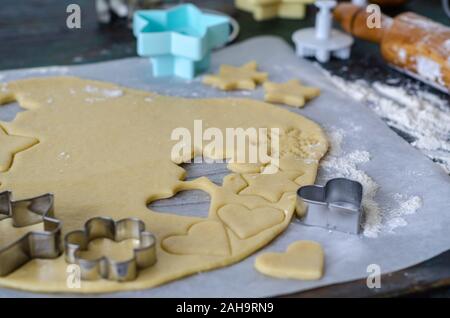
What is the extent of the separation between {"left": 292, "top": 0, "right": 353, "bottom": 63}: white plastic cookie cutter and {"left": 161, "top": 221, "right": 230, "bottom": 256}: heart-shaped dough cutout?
2.69 feet

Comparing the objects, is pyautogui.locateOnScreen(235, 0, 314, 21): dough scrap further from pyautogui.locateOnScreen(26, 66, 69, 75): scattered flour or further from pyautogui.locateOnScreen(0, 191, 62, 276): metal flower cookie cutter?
pyautogui.locateOnScreen(0, 191, 62, 276): metal flower cookie cutter

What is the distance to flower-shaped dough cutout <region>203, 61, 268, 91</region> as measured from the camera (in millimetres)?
1524

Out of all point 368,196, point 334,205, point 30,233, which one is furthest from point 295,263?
point 30,233

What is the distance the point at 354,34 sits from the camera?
1.77 m

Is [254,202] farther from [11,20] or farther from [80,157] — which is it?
[11,20]

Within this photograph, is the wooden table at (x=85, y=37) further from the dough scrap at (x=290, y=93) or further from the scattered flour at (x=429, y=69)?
the dough scrap at (x=290, y=93)

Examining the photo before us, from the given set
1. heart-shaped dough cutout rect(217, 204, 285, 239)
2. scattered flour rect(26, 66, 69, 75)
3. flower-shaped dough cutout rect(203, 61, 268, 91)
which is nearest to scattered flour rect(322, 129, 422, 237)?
heart-shaped dough cutout rect(217, 204, 285, 239)

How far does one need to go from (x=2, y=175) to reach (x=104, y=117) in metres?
0.27

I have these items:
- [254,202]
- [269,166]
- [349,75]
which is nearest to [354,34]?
[349,75]

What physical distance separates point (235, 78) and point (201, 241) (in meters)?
0.64

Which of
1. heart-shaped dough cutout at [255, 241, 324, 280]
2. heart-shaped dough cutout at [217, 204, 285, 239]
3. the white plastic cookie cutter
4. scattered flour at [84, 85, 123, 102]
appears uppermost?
the white plastic cookie cutter

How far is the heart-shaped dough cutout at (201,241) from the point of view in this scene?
0.96 meters

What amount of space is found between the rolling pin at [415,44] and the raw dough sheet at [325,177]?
18cm

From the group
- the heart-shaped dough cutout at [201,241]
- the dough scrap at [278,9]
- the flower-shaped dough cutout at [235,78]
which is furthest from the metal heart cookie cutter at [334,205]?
the dough scrap at [278,9]
